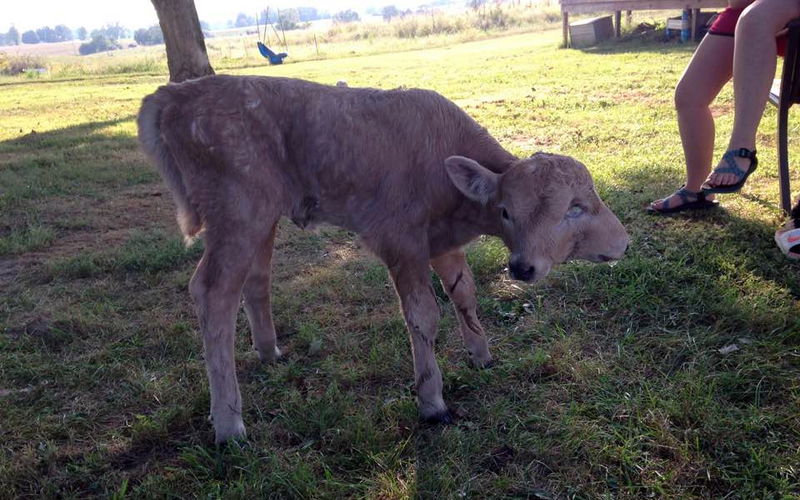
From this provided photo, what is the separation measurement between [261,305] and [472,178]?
1562 millimetres

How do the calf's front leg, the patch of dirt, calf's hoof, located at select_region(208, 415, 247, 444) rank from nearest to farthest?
calf's hoof, located at select_region(208, 415, 247, 444), the calf's front leg, the patch of dirt

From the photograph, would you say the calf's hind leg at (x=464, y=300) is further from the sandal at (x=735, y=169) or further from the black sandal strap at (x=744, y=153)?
the black sandal strap at (x=744, y=153)

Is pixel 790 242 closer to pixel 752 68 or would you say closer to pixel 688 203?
pixel 688 203

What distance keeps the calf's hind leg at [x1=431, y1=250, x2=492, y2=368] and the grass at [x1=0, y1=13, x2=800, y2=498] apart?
15 cm

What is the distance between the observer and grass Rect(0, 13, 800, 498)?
9.47 feet

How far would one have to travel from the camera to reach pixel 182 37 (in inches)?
446

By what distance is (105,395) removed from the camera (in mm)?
3688

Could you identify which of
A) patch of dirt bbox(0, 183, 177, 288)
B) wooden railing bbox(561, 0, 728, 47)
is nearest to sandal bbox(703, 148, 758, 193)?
patch of dirt bbox(0, 183, 177, 288)

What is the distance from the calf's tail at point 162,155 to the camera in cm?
340

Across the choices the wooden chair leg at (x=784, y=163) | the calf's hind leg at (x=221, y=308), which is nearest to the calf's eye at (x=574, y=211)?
the calf's hind leg at (x=221, y=308)

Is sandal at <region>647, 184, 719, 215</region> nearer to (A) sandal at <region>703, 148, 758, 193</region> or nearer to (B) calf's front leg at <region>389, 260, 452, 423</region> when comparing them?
(A) sandal at <region>703, 148, 758, 193</region>

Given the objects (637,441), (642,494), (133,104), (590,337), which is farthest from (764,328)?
(133,104)

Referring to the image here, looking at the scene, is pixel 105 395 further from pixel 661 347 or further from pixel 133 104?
pixel 133 104

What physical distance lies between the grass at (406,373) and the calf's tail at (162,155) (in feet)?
3.14
